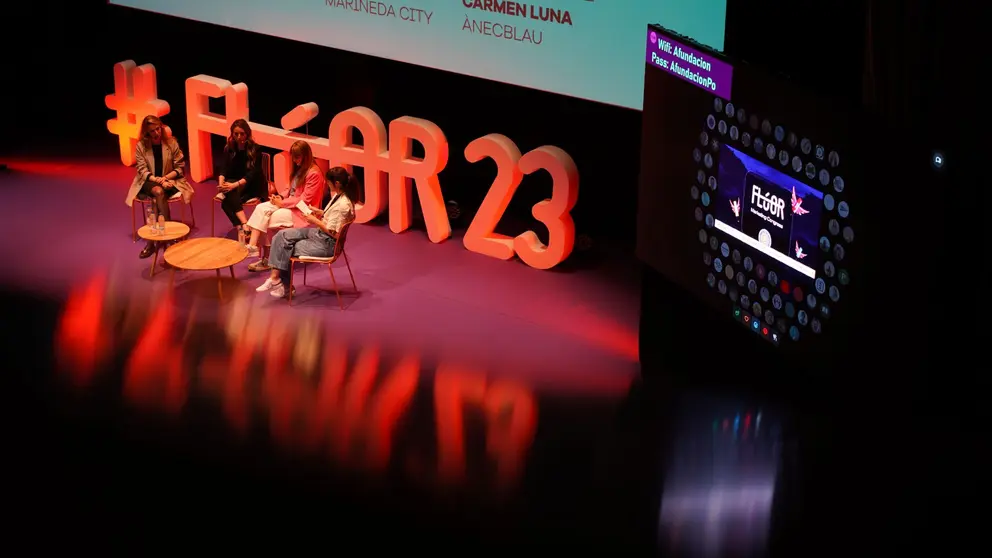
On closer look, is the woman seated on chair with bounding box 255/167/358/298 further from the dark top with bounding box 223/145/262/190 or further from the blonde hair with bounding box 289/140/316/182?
the dark top with bounding box 223/145/262/190

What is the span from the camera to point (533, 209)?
970 centimetres

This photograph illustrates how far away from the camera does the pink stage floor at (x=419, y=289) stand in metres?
8.45

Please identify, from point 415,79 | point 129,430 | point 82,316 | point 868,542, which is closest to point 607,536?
point 868,542

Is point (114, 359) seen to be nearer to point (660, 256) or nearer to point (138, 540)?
point (138, 540)

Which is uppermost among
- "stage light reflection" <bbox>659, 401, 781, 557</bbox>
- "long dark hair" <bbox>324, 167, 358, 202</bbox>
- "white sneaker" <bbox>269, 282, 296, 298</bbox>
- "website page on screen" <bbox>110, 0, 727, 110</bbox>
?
"website page on screen" <bbox>110, 0, 727, 110</bbox>

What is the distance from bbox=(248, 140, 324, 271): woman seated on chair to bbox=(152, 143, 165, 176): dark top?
77 centimetres

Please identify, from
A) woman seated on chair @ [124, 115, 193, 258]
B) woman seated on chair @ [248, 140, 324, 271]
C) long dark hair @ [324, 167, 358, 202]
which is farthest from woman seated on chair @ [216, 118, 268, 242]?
long dark hair @ [324, 167, 358, 202]

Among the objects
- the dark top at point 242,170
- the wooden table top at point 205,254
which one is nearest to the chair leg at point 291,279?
the wooden table top at point 205,254

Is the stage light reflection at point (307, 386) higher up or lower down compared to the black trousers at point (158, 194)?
lower down

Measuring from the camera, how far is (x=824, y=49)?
7156 mm

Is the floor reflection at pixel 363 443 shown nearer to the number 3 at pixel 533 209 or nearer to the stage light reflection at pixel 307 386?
the stage light reflection at pixel 307 386

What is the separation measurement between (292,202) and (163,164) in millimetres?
1086

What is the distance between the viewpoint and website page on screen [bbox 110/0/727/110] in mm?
A: 9016

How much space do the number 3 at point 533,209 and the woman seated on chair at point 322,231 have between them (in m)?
1.27
